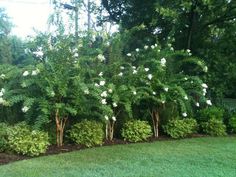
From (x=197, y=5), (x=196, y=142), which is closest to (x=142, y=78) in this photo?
(x=196, y=142)

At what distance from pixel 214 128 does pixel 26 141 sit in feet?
14.8

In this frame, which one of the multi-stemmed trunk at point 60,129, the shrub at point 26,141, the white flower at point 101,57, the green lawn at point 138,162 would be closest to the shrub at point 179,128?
the green lawn at point 138,162

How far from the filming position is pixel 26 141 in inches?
254

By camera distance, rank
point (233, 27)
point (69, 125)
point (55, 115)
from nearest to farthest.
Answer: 1. point (55, 115)
2. point (69, 125)
3. point (233, 27)

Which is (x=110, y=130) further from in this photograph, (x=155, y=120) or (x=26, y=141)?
(x=26, y=141)

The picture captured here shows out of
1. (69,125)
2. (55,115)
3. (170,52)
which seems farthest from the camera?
(170,52)

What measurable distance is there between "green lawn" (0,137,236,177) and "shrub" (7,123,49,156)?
251mm

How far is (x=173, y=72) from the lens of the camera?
9.19m

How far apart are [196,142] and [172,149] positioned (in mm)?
987

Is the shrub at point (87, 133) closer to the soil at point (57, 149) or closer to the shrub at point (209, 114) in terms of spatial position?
the soil at point (57, 149)

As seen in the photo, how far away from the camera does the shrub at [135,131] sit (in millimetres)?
7963

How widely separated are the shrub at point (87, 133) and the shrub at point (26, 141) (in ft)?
2.59

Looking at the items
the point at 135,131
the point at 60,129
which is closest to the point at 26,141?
the point at 60,129

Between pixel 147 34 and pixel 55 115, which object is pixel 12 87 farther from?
pixel 147 34
